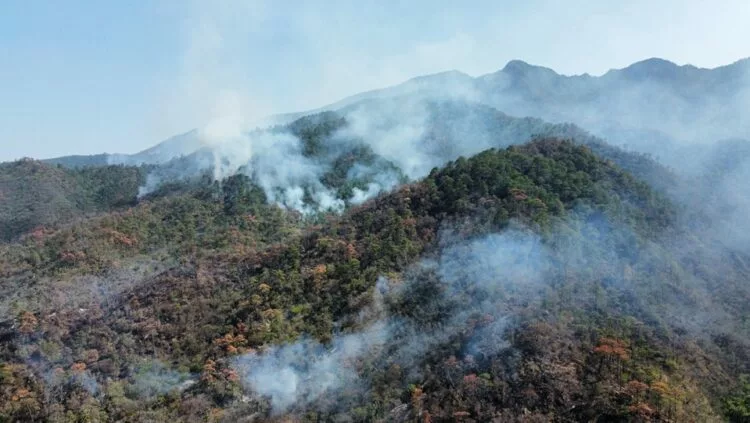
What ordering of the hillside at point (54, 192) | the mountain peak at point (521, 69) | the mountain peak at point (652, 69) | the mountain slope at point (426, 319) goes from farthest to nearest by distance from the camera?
the mountain peak at point (521, 69)
the mountain peak at point (652, 69)
the hillside at point (54, 192)
the mountain slope at point (426, 319)

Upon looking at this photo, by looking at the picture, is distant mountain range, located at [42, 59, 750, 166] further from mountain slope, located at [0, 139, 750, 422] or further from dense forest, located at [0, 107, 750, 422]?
mountain slope, located at [0, 139, 750, 422]

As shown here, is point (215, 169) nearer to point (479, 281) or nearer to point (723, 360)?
point (479, 281)

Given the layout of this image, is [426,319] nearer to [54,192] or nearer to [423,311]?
[423,311]

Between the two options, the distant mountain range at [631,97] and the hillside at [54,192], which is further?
the distant mountain range at [631,97]

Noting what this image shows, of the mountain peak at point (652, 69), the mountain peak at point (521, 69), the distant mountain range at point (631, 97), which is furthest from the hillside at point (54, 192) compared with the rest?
the mountain peak at point (652, 69)

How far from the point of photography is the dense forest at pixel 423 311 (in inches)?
1374

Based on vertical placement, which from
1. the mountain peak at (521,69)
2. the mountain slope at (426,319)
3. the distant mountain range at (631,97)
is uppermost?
the mountain peak at (521,69)

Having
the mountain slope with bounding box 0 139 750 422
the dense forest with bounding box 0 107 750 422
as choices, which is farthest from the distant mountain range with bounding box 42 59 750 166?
the mountain slope with bounding box 0 139 750 422

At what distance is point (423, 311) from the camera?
44.2 metres

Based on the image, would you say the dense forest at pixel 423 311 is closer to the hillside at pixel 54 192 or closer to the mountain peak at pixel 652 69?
the hillside at pixel 54 192

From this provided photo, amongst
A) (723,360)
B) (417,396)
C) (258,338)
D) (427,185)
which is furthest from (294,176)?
(723,360)

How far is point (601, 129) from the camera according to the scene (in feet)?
410

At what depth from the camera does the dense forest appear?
34.9 m

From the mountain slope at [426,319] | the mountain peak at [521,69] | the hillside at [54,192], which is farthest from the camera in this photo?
the mountain peak at [521,69]
